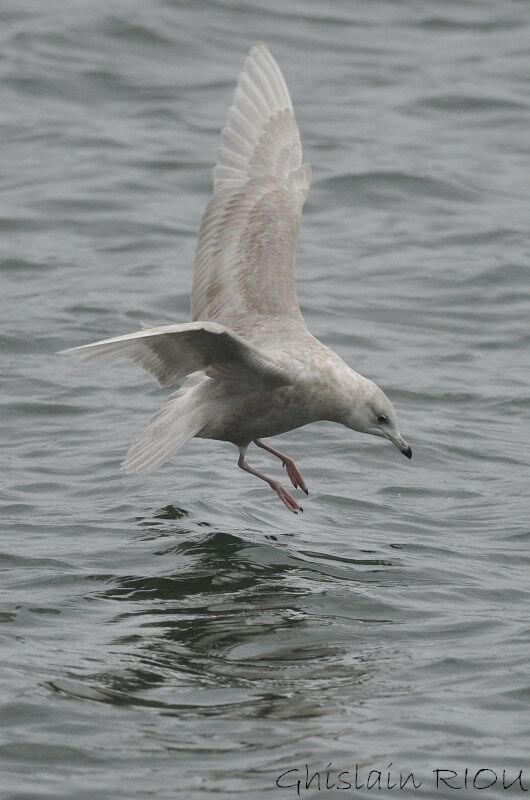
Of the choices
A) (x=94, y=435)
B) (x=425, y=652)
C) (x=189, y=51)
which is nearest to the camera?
(x=425, y=652)

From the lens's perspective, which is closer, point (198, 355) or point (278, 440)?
point (198, 355)

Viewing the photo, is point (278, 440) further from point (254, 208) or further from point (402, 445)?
point (402, 445)

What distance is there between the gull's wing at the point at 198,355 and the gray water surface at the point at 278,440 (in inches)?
39.1

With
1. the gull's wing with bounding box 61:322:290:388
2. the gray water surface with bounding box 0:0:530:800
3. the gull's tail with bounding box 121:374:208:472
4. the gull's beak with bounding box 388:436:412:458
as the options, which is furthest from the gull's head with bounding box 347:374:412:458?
the gull's tail with bounding box 121:374:208:472

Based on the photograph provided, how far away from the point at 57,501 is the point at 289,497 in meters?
1.40

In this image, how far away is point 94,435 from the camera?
1028cm

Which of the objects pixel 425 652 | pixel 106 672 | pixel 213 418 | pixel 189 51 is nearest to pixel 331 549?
pixel 213 418

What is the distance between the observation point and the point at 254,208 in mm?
9320

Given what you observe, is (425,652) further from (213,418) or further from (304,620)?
(213,418)

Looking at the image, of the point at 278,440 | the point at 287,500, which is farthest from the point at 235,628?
the point at 278,440

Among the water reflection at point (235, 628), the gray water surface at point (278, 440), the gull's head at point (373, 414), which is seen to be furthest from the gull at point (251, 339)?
the gray water surface at point (278, 440)

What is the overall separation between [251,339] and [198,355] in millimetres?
922

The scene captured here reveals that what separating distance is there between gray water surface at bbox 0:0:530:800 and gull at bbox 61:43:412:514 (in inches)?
27.4

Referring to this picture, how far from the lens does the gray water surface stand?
6.13 meters
